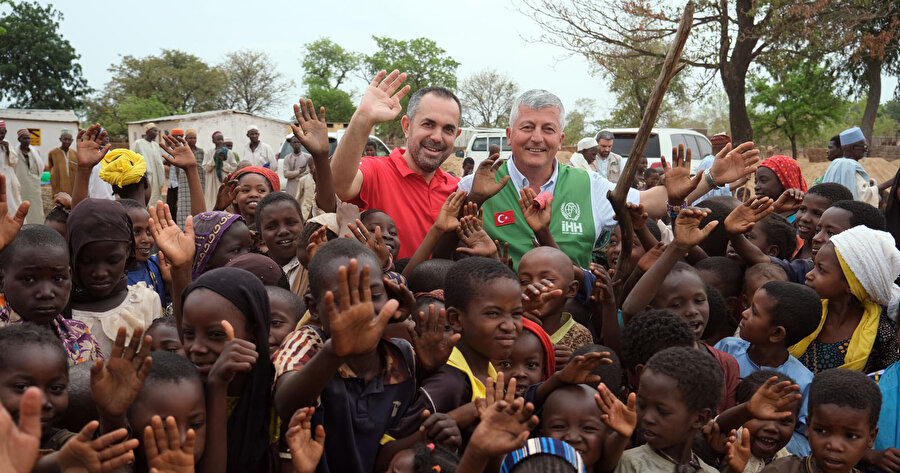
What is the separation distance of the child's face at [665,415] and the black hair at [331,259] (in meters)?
1.11

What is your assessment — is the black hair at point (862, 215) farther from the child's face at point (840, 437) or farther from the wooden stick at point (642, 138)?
the child's face at point (840, 437)

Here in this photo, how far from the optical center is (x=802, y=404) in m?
3.37

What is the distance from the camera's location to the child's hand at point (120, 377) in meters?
2.16

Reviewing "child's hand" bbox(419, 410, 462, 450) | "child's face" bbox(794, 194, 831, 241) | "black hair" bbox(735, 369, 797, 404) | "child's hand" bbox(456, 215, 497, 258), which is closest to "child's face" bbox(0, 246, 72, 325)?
"child's hand" bbox(419, 410, 462, 450)

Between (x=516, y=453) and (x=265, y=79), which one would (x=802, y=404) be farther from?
(x=265, y=79)

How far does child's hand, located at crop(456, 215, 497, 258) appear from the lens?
3783mm

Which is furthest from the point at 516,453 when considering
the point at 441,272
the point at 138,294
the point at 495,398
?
the point at 138,294

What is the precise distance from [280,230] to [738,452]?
276cm

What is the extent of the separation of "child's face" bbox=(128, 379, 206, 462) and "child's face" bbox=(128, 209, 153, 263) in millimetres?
1997

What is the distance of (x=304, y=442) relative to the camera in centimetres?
233

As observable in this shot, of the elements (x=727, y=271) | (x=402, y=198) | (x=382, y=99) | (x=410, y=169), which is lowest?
(x=727, y=271)

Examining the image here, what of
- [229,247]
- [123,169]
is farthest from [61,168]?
[229,247]

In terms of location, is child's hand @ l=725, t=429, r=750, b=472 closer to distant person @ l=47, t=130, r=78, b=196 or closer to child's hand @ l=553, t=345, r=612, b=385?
child's hand @ l=553, t=345, r=612, b=385

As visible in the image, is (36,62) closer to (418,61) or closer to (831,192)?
(418,61)
